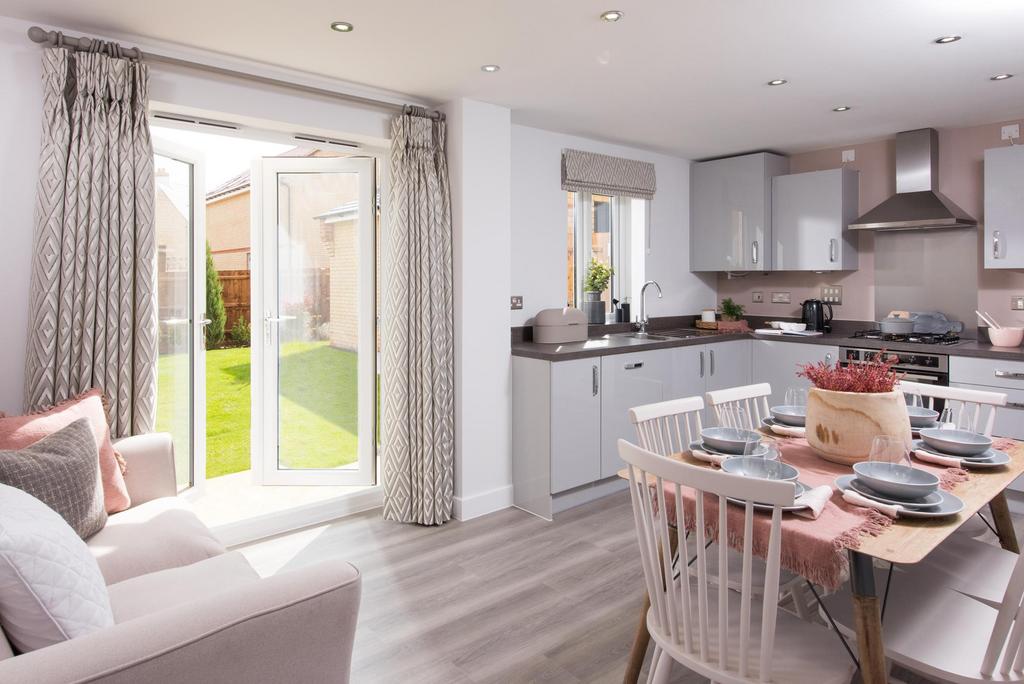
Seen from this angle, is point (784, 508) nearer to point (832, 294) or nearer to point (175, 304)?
point (175, 304)

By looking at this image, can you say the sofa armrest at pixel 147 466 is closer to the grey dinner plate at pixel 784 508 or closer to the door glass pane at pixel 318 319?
the door glass pane at pixel 318 319

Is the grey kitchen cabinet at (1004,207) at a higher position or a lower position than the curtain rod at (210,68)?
lower

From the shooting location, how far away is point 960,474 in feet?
6.33

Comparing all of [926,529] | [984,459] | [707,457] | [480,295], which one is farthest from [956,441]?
[480,295]

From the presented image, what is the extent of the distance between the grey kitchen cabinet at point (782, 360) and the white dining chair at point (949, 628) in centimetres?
283

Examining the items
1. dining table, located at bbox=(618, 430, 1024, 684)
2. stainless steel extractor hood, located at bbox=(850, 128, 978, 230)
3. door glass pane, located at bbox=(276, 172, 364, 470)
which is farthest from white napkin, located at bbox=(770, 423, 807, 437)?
stainless steel extractor hood, located at bbox=(850, 128, 978, 230)

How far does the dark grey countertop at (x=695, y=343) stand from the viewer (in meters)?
3.78

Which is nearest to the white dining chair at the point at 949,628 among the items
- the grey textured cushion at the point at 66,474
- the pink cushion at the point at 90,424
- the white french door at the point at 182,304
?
the grey textured cushion at the point at 66,474

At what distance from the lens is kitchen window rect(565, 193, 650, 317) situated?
4.86 meters

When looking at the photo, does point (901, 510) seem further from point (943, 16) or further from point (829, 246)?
point (829, 246)

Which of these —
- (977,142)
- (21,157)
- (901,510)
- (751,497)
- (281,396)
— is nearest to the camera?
(751,497)

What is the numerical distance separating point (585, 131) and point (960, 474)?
10.8 feet

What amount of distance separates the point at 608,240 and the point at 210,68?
3.11 metres

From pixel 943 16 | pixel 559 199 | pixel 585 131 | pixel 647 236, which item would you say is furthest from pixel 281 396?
pixel 943 16
